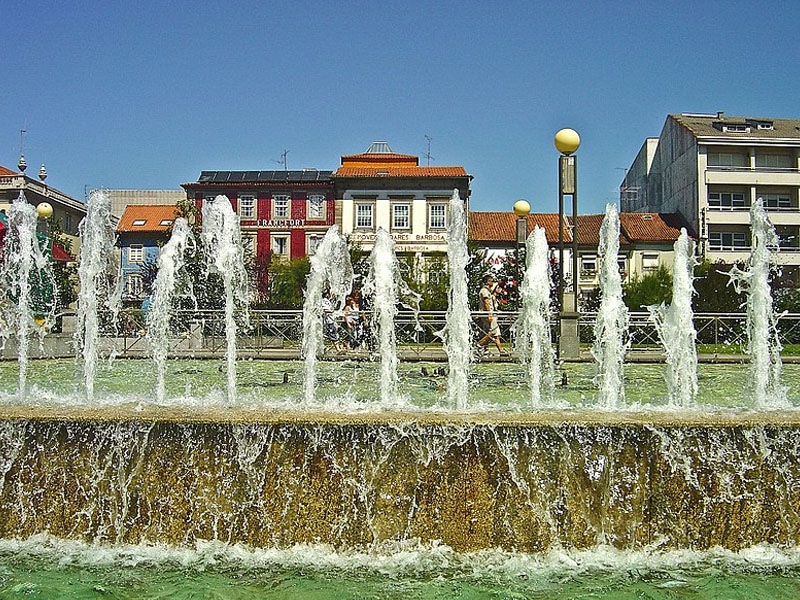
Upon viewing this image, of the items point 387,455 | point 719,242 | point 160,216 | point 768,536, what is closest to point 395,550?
point 387,455

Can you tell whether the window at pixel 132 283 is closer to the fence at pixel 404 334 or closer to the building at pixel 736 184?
the fence at pixel 404 334

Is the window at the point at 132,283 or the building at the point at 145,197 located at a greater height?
the building at the point at 145,197

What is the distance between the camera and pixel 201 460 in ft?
16.2

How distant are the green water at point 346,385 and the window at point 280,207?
112 ft

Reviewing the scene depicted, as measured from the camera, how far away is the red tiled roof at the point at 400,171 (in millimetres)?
43969

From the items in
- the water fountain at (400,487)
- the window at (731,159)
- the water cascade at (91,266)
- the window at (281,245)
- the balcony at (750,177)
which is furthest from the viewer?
the window at (281,245)

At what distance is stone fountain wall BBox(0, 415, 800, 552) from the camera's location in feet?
15.9

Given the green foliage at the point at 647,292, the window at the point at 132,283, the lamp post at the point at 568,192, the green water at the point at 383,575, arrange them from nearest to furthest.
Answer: the green water at the point at 383,575 < the lamp post at the point at 568,192 < the green foliage at the point at 647,292 < the window at the point at 132,283

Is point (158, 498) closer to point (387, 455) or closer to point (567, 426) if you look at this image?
point (387, 455)

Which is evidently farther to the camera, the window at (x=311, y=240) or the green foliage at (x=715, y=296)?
the window at (x=311, y=240)

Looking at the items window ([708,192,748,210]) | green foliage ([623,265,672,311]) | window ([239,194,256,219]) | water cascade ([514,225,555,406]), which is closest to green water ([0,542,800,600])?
water cascade ([514,225,555,406])

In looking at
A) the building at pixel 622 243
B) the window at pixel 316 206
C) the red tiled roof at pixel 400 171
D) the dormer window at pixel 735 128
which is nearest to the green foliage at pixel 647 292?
the building at pixel 622 243

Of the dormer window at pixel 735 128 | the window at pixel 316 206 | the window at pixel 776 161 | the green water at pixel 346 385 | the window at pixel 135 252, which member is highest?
the dormer window at pixel 735 128

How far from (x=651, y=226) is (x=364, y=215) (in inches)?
685
